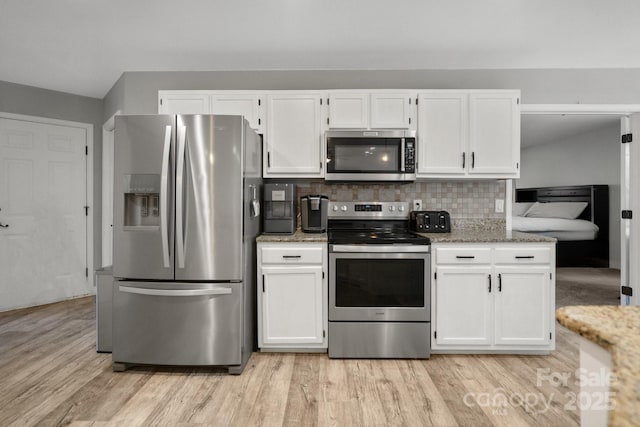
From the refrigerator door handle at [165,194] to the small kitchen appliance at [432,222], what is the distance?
1944 millimetres

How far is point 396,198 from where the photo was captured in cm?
322

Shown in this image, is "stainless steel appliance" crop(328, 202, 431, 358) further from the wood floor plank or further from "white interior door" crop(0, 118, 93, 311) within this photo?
"white interior door" crop(0, 118, 93, 311)

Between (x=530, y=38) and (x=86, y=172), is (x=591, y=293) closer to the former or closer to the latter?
(x=530, y=38)

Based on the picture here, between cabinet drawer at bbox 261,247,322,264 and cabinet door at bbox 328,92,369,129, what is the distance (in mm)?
1086

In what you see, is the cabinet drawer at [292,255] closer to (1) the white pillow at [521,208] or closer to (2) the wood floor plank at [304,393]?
(2) the wood floor plank at [304,393]

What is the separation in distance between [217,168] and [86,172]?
2793 mm

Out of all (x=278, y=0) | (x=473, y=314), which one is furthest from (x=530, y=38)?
(x=473, y=314)

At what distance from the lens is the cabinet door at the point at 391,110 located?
9.51 feet

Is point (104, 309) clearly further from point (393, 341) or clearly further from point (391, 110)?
point (391, 110)

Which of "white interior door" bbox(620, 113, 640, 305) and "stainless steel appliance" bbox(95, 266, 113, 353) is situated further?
"white interior door" bbox(620, 113, 640, 305)

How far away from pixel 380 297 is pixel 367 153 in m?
1.14

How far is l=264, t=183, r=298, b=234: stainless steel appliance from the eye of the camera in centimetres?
281

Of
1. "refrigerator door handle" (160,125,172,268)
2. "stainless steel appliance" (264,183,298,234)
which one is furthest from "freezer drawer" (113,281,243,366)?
"stainless steel appliance" (264,183,298,234)

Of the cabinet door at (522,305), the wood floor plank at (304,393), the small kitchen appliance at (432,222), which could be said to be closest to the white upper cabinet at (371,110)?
the small kitchen appliance at (432,222)
